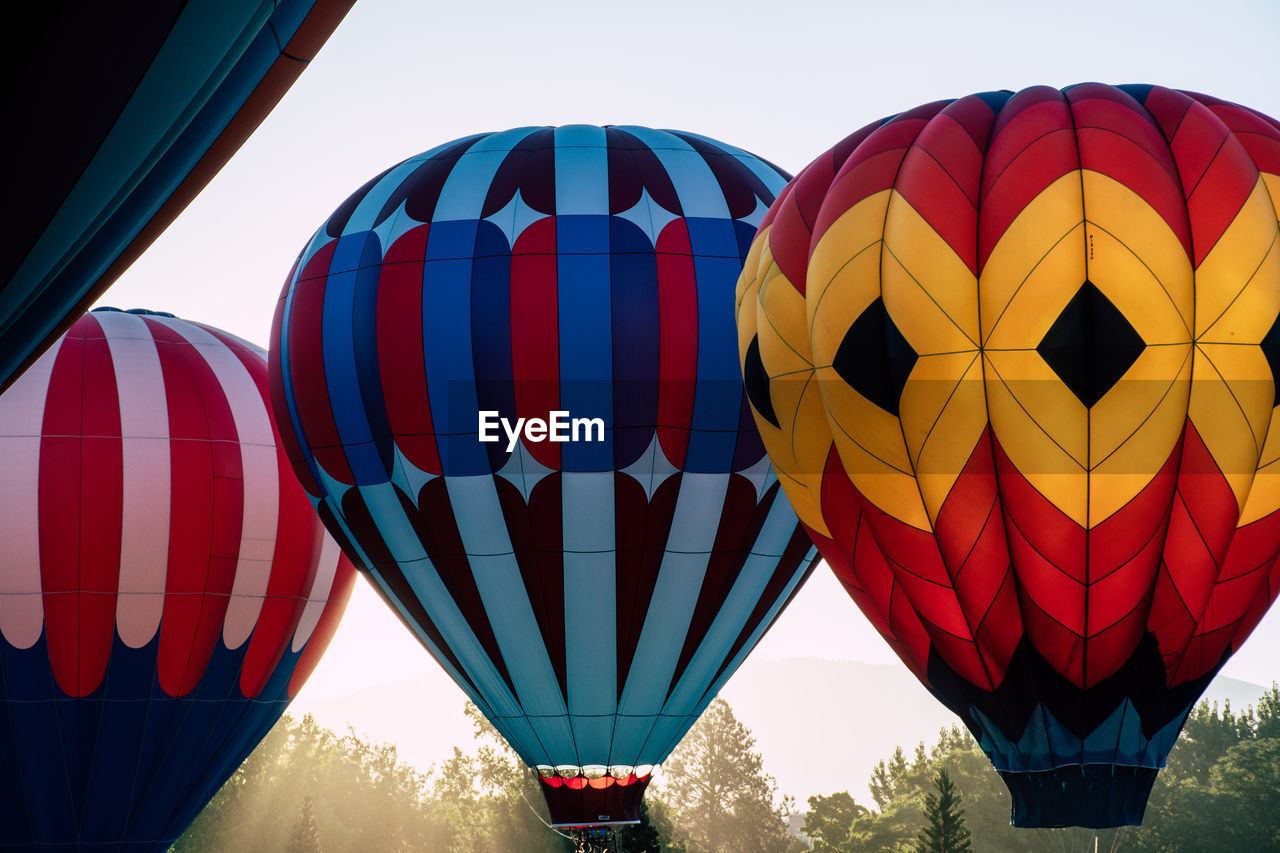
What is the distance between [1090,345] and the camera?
646 cm

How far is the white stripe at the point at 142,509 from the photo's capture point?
37.2ft

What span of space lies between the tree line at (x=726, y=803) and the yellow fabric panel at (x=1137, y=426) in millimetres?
22282

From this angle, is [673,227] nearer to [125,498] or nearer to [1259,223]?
[1259,223]

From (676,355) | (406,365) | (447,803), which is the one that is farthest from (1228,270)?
(447,803)

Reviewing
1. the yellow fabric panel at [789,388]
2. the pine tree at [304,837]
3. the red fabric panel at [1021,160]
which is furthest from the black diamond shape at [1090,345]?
the pine tree at [304,837]

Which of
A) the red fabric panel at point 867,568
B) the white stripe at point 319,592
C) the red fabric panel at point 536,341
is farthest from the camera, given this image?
the white stripe at point 319,592

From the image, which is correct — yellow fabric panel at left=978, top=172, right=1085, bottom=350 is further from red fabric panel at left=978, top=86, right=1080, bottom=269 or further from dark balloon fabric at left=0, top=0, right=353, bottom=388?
dark balloon fabric at left=0, top=0, right=353, bottom=388

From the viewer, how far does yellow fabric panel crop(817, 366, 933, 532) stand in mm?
7016

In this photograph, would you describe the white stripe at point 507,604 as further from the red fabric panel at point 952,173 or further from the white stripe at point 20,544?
the red fabric panel at point 952,173

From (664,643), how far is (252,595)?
13.5ft

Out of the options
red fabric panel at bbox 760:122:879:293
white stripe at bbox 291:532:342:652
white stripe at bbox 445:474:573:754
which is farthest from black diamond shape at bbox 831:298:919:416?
white stripe at bbox 291:532:342:652

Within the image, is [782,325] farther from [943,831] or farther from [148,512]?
[943,831]

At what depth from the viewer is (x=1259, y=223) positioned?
21.7 feet

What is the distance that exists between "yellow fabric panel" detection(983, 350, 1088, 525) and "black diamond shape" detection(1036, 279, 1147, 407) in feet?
0.22
